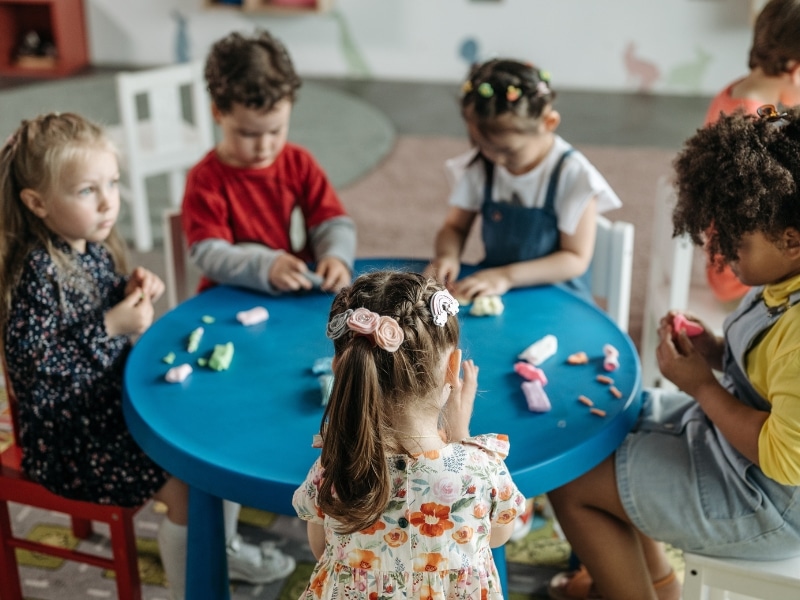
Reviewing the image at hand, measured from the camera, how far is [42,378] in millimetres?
1638

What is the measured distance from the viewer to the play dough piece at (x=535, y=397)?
1462 mm

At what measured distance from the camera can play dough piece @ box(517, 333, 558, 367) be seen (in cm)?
159

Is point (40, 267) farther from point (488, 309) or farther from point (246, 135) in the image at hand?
point (488, 309)

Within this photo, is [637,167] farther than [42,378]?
Yes

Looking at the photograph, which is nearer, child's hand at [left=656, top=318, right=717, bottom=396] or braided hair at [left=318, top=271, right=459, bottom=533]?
braided hair at [left=318, top=271, right=459, bottom=533]

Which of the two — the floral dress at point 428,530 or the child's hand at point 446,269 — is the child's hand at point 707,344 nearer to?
the child's hand at point 446,269

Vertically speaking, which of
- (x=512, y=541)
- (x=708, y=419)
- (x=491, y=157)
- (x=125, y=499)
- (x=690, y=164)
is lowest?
(x=512, y=541)

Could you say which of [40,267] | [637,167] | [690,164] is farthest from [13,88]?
[690,164]

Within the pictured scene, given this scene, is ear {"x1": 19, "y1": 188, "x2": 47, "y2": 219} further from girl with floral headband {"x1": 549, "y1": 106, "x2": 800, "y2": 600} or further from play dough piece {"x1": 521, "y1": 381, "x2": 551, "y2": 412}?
girl with floral headband {"x1": 549, "y1": 106, "x2": 800, "y2": 600}

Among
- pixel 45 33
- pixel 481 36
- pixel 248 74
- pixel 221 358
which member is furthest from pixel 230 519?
pixel 45 33

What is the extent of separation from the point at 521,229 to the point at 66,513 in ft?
3.49

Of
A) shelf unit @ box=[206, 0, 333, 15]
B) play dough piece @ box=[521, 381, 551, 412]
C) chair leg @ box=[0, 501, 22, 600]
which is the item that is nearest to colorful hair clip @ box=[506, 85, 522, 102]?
play dough piece @ box=[521, 381, 551, 412]

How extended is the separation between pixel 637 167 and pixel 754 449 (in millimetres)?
2836

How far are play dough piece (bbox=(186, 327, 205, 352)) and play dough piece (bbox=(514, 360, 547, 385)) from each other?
1.83ft
